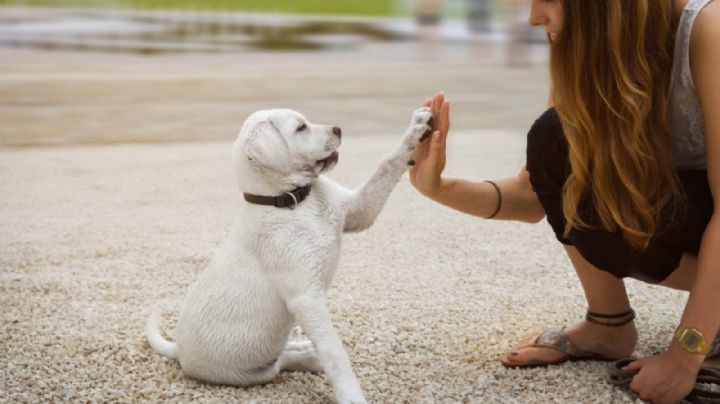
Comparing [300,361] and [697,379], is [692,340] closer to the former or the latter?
[697,379]

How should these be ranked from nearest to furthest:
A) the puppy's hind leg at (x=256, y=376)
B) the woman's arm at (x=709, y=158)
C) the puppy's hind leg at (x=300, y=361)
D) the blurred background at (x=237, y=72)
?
1. the woman's arm at (x=709, y=158)
2. the puppy's hind leg at (x=256, y=376)
3. the puppy's hind leg at (x=300, y=361)
4. the blurred background at (x=237, y=72)

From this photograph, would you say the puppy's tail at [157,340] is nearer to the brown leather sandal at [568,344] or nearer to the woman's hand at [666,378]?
the brown leather sandal at [568,344]

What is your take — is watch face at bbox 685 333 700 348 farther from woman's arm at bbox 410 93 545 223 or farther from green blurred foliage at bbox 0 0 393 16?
green blurred foliage at bbox 0 0 393 16

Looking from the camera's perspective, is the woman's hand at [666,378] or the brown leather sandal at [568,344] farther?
the brown leather sandal at [568,344]

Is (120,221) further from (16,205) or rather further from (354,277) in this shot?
(354,277)

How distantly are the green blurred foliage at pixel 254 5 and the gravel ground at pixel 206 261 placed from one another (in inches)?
566

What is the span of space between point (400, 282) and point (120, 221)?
1365 millimetres

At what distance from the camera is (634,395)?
219cm

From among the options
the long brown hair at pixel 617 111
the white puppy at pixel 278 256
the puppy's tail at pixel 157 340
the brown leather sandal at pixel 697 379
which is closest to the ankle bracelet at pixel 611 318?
the brown leather sandal at pixel 697 379

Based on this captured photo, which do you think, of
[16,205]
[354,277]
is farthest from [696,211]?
[16,205]

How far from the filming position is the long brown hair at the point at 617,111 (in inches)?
79.0

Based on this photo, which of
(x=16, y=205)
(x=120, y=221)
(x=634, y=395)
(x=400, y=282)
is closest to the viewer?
(x=634, y=395)

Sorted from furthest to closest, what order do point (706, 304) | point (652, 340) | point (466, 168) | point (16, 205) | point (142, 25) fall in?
point (142, 25)
point (466, 168)
point (16, 205)
point (652, 340)
point (706, 304)

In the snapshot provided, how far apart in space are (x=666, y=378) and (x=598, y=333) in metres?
0.30
